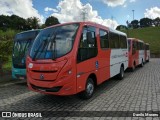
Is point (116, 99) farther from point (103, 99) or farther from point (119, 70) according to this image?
point (119, 70)

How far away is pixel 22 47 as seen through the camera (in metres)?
11.2

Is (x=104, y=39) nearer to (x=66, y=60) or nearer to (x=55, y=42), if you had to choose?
(x=55, y=42)

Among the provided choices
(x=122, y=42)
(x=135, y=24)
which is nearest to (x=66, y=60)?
(x=122, y=42)

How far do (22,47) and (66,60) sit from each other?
5.50 metres

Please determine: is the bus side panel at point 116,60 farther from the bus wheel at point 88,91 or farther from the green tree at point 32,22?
the green tree at point 32,22

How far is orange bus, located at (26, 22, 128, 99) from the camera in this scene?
21.2 ft

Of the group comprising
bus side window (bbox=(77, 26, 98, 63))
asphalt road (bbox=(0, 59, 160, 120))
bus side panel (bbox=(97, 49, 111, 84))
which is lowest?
asphalt road (bbox=(0, 59, 160, 120))

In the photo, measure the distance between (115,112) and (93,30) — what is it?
3.43 meters

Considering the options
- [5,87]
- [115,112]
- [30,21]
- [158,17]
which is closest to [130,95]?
[115,112]

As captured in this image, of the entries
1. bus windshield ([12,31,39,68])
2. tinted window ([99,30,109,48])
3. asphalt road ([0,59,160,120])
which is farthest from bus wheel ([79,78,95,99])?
bus windshield ([12,31,39,68])

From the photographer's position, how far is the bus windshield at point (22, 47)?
1091 cm

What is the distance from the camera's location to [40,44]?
7234 mm

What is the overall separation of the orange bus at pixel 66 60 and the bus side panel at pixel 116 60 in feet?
6.49

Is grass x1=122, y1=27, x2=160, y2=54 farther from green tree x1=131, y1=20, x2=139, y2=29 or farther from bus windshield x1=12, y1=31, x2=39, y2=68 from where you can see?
green tree x1=131, y1=20, x2=139, y2=29
